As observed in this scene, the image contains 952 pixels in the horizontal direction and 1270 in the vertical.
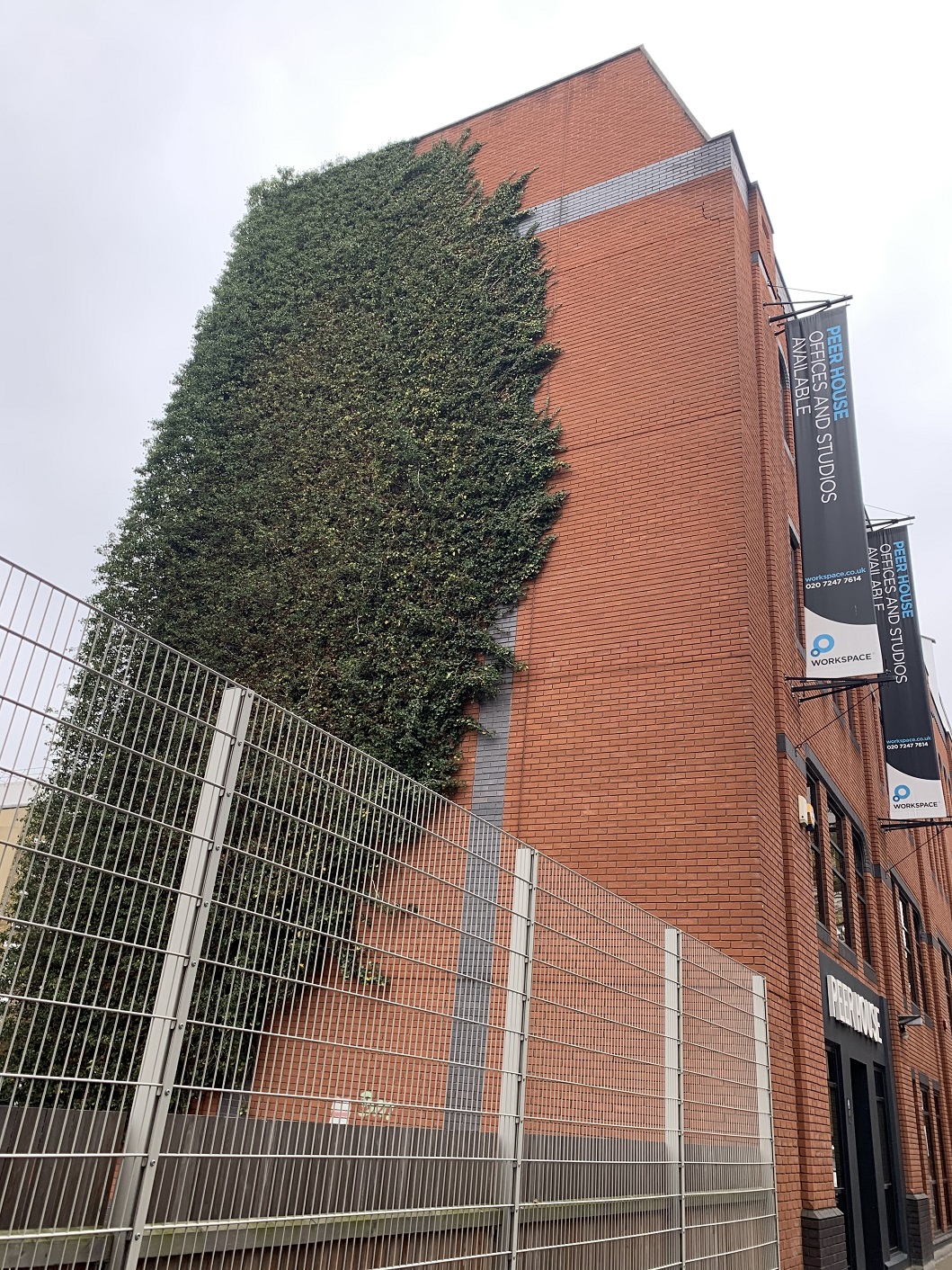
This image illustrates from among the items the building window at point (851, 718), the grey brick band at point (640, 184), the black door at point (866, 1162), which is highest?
the grey brick band at point (640, 184)

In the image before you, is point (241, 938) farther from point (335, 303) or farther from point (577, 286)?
point (335, 303)

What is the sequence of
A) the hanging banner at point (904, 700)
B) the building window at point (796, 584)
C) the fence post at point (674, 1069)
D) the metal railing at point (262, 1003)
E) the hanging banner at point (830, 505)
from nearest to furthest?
the metal railing at point (262, 1003), the fence post at point (674, 1069), the hanging banner at point (830, 505), the building window at point (796, 584), the hanging banner at point (904, 700)

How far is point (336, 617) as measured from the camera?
13.1m

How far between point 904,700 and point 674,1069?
40.4 ft

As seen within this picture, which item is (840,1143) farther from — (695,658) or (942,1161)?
(942,1161)

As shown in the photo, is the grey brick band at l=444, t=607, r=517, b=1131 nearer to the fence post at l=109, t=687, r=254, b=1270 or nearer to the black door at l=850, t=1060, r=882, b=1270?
the fence post at l=109, t=687, r=254, b=1270

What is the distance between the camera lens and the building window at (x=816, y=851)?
39.8ft

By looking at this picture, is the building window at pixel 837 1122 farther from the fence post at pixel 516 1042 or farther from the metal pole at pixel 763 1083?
the fence post at pixel 516 1042

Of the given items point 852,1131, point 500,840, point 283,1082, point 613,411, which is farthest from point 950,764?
point 283,1082

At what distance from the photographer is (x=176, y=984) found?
3072mm

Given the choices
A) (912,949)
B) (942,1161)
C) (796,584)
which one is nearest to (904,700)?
(796,584)

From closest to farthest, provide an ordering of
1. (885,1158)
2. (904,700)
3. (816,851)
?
(816,851) < (885,1158) < (904,700)

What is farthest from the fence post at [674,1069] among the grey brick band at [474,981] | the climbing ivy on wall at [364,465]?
the climbing ivy on wall at [364,465]

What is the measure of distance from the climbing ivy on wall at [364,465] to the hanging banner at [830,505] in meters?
3.14
